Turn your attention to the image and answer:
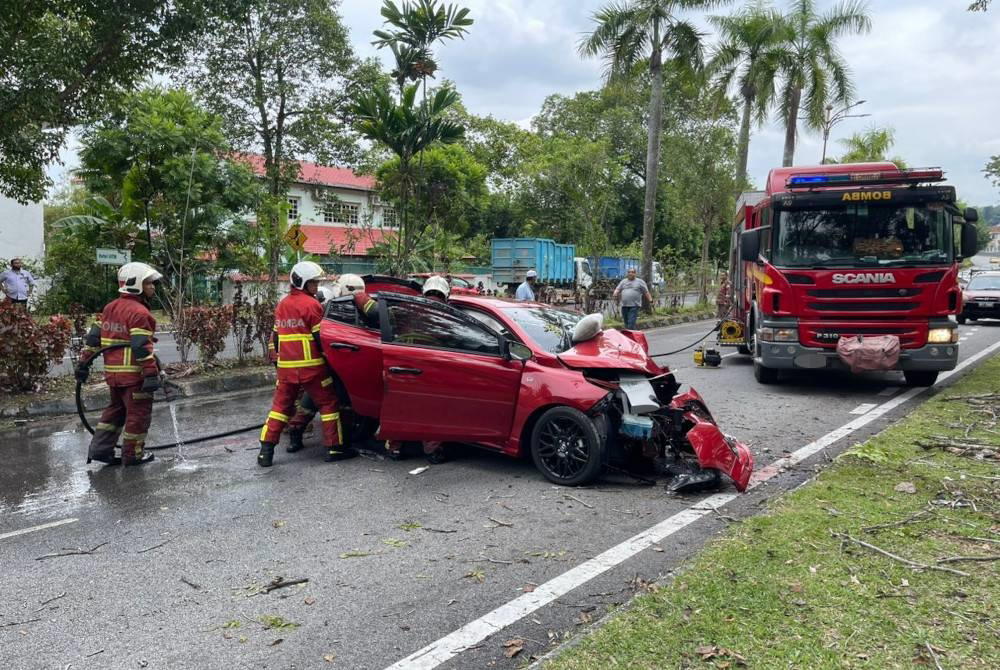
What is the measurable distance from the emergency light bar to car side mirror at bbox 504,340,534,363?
5546mm

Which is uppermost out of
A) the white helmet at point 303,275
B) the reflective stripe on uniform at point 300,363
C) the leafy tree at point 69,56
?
the leafy tree at point 69,56

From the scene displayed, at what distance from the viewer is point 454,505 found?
17.8ft

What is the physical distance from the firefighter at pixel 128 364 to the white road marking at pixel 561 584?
4113 mm

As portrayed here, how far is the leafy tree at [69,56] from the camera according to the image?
8656 mm

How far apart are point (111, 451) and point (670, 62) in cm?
2079

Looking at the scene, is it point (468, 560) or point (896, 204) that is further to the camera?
point (896, 204)

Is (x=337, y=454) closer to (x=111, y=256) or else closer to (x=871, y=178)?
(x=871, y=178)

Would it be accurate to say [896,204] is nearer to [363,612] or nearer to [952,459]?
[952,459]

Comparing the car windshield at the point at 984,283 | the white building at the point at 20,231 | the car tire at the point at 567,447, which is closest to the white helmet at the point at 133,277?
the car tire at the point at 567,447

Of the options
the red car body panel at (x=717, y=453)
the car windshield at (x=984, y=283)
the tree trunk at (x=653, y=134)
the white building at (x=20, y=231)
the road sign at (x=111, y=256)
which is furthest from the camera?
the white building at (x=20, y=231)

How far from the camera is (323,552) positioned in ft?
14.9

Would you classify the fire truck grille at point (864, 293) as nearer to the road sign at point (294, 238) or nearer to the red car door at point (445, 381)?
the red car door at point (445, 381)

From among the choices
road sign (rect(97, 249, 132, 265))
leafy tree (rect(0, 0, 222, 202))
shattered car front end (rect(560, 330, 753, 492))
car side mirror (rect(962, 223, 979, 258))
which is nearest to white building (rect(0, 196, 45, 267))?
road sign (rect(97, 249, 132, 265))

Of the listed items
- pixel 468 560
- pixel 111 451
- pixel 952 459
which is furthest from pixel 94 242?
pixel 952 459
